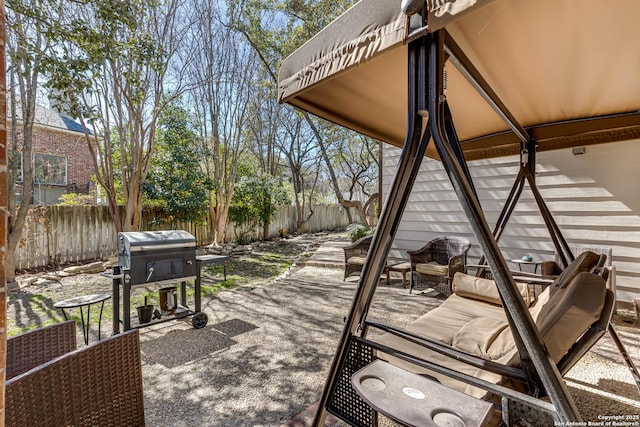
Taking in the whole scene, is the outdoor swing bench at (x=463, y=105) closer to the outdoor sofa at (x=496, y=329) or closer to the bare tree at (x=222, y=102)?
the outdoor sofa at (x=496, y=329)

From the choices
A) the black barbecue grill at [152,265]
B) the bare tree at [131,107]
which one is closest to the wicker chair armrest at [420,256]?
the black barbecue grill at [152,265]

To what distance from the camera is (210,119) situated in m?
9.45

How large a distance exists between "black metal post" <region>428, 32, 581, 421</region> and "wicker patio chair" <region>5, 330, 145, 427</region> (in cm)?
167

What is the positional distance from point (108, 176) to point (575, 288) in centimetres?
794

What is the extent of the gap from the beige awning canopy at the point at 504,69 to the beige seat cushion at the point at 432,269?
2.29 meters

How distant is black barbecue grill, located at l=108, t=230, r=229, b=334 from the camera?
3037mm

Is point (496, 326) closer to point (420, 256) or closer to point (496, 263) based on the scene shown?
point (496, 263)

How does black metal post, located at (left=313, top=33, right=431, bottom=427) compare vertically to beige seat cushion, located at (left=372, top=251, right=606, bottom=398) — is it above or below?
above

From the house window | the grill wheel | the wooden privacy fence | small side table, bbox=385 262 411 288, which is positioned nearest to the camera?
the grill wheel

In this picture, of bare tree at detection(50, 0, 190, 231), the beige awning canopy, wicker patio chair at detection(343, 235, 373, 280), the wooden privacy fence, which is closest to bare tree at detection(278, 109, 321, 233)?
the wooden privacy fence

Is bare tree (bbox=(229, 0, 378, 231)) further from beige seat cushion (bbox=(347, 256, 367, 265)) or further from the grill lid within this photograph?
the grill lid

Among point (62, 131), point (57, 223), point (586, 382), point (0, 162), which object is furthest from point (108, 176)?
point (586, 382)

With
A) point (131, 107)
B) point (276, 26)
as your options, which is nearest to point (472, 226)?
point (131, 107)

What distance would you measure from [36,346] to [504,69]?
301cm
